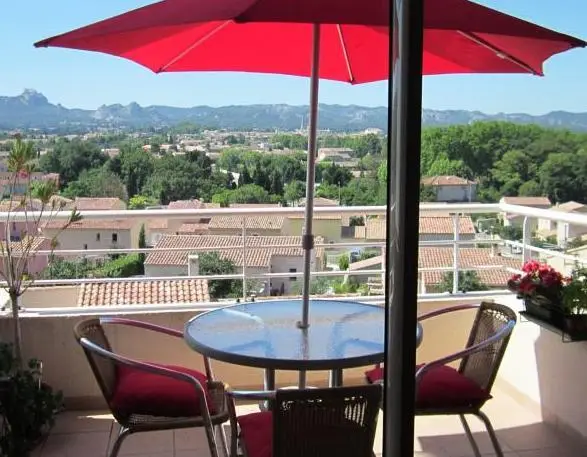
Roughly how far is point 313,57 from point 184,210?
4.18 feet

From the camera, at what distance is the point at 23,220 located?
3498 millimetres

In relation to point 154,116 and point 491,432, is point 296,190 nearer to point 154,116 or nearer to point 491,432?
point 154,116

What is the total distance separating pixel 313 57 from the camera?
104 inches

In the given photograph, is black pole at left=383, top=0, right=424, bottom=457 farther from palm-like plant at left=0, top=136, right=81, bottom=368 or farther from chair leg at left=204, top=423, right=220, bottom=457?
palm-like plant at left=0, top=136, right=81, bottom=368

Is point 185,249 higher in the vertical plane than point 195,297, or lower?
higher

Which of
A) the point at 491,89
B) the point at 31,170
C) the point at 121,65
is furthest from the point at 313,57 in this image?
the point at 31,170

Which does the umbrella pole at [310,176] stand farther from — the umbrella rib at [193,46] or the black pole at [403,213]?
the black pole at [403,213]

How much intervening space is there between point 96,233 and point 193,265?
572 millimetres

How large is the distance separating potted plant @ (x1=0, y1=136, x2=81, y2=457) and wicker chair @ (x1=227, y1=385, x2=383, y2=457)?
4.75 feet

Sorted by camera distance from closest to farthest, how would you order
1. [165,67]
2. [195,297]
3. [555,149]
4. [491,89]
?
[555,149], [491,89], [165,67], [195,297]

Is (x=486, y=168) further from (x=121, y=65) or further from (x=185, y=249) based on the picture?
(x=185, y=249)

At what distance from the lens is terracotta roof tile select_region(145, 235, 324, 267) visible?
3.81 meters

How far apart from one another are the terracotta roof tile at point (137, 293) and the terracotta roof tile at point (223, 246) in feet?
0.45

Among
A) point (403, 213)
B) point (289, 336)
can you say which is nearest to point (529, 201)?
point (289, 336)
